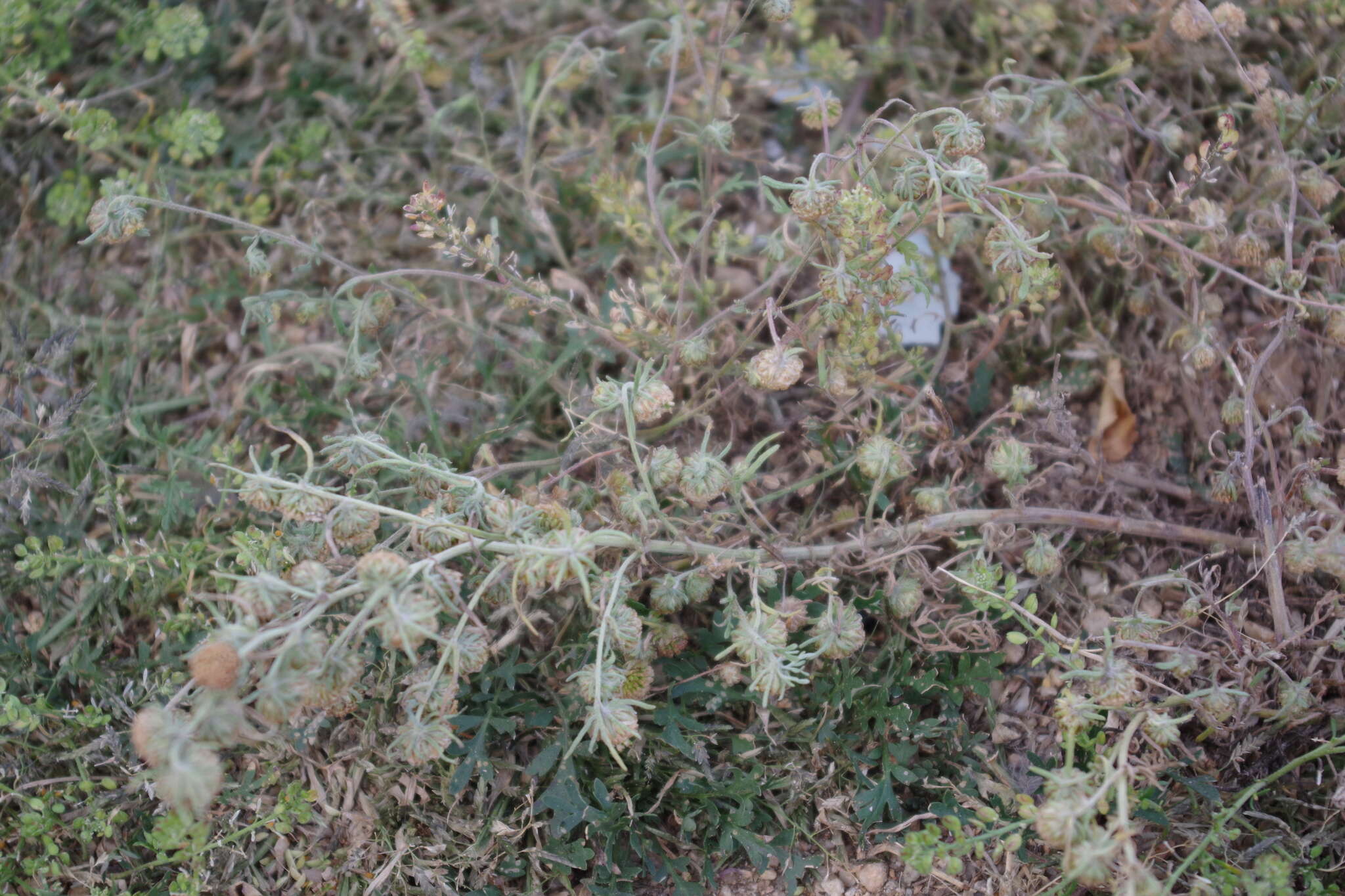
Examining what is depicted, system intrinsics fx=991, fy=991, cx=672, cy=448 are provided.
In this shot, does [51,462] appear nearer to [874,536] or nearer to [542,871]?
[542,871]

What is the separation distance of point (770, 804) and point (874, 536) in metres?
0.63

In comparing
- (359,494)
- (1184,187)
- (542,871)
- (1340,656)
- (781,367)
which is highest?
(1184,187)

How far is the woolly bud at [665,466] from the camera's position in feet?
6.33

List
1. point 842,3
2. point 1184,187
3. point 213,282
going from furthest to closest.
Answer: point 842,3 < point 213,282 < point 1184,187

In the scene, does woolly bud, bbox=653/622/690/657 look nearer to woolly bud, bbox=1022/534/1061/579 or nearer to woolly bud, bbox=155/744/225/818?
woolly bud, bbox=1022/534/1061/579

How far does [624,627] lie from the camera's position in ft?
5.88

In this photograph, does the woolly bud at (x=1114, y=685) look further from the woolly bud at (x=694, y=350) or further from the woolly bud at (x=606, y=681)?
the woolly bud at (x=694, y=350)

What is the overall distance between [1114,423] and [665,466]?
1.34 meters

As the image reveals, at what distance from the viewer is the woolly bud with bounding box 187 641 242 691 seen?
139cm

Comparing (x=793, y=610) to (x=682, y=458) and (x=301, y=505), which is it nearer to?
(x=682, y=458)

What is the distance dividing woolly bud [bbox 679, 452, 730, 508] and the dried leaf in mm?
1169

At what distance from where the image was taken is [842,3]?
3172mm

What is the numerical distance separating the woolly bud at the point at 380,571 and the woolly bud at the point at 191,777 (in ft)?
1.05

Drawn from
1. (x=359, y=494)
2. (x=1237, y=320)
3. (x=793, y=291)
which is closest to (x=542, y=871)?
(x=359, y=494)
